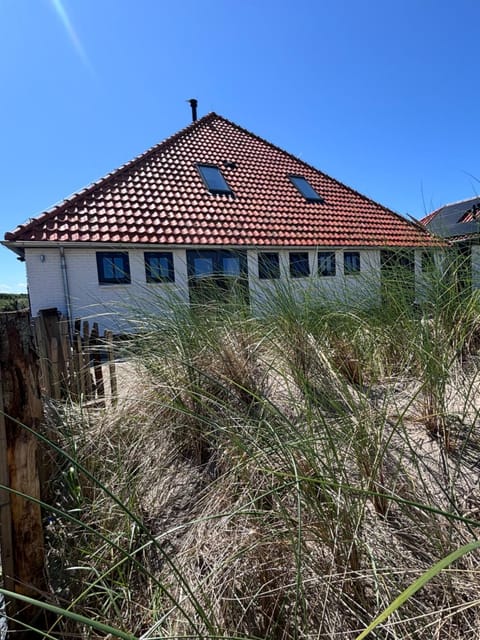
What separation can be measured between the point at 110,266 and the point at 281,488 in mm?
8165

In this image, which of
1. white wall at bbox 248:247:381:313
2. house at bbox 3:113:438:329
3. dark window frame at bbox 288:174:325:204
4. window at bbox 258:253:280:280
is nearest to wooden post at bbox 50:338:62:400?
white wall at bbox 248:247:381:313

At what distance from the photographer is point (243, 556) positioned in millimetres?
1005

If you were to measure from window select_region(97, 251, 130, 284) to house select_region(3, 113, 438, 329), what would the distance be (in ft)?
0.08

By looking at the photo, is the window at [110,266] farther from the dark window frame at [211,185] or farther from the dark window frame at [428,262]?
the dark window frame at [428,262]

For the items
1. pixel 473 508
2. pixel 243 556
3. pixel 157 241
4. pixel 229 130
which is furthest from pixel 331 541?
pixel 229 130

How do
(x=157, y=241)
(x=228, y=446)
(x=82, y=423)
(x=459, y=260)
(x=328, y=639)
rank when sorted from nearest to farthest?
(x=328, y=639)
(x=228, y=446)
(x=82, y=423)
(x=459, y=260)
(x=157, y=241)

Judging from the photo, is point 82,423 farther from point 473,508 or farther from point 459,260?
point 459,260

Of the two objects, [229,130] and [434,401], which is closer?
[434,401]

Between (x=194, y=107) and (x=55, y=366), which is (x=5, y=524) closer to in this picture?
(x=55, y=366)

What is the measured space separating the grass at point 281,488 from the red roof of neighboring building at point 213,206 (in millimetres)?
5546

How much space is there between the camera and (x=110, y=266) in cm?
802

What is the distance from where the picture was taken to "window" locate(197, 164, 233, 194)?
9750 mm

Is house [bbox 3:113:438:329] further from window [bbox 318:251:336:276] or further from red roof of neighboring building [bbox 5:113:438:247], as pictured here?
window [bbox 318:251:336:276]

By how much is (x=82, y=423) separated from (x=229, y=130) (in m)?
13.6
